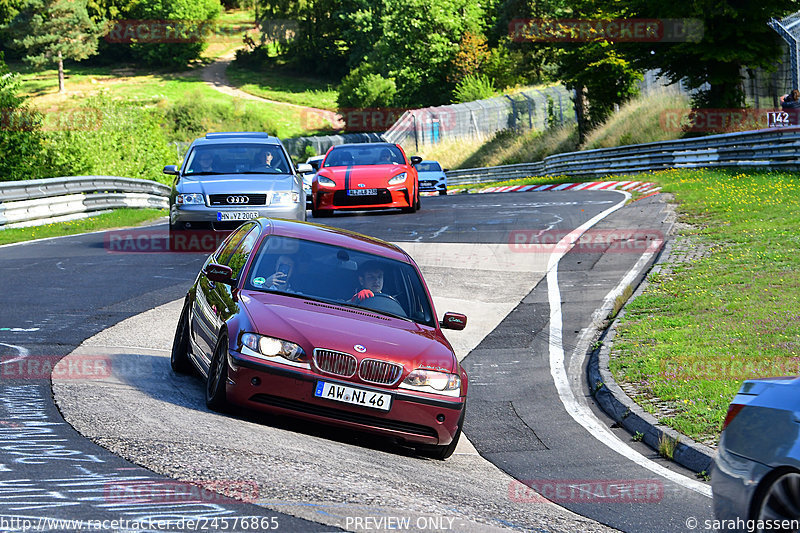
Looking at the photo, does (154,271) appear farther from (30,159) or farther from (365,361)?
(30,159)

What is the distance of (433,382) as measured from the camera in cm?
753

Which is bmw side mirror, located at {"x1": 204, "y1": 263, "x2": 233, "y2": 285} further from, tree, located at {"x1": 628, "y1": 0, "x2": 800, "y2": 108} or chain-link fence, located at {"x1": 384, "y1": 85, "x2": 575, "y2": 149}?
chain-link fence, located at {"x1": 384, "y1": 85, "x2": 575, "y2": 149}

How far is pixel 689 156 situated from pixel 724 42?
18.4ft

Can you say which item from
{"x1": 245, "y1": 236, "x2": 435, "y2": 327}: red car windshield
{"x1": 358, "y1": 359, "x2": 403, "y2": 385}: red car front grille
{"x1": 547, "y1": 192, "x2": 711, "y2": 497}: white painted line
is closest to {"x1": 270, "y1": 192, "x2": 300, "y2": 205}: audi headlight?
{"x1": 547, "y1": 192, "x2": 711, "y2": 497}: white painted line

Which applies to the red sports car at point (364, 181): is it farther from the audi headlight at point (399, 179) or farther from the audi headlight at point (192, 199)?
the audi headlight at point (192, 199)

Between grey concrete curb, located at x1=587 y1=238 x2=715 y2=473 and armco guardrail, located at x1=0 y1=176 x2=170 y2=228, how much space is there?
1567 centimetres

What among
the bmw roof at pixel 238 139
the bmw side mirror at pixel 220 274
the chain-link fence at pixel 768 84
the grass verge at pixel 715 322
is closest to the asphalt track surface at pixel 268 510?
the grass verge at pixel 715 322

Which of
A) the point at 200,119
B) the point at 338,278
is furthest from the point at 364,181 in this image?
the point at 200,119

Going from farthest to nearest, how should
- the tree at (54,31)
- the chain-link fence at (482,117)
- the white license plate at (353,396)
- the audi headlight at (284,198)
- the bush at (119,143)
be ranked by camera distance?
the tree at (54,31) → the chain-link fence at (482,117) → the bush at (119,143) → the audi headlight at (284,198) → the white license plate at (353,396)

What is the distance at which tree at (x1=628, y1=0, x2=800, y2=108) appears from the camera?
35.9 m

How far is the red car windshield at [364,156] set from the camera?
23.8m

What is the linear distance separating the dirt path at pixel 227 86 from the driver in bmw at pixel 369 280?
90279 mm

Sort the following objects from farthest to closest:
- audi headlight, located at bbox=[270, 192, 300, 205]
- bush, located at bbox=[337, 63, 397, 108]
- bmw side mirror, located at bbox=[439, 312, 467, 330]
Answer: bush, located at bbox=[337, 63, 397, 108]
audi headlight, located at bbox=[270, 192, 300, 205]
bmw side mirror, located at bbox=[439, 312, 467, 330]

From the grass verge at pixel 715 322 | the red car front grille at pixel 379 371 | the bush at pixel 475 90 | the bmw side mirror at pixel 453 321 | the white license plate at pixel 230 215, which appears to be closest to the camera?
the red car front grille at pixel 379 371
